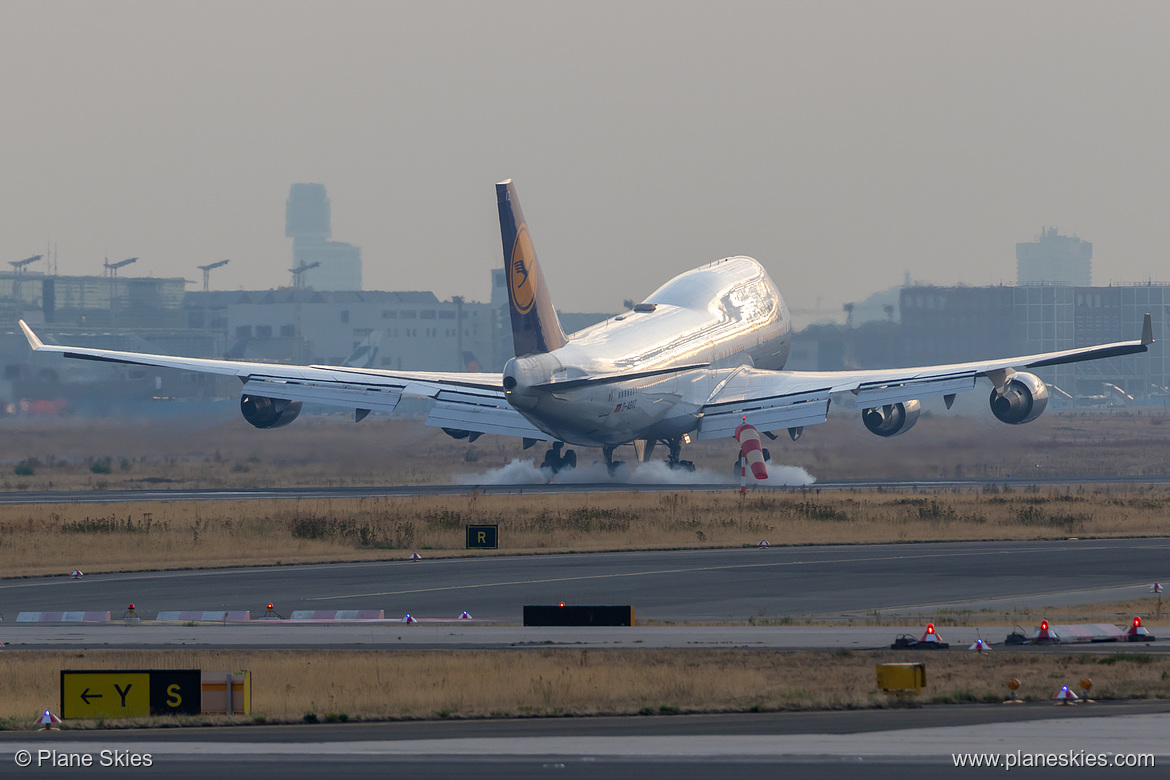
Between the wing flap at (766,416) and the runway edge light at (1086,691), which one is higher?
the wing flap at (766,416)

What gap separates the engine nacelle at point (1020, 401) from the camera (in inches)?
2753

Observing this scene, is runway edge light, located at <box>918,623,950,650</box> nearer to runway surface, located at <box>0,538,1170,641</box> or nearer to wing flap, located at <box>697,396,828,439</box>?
runway surface, located at <box>0,538,1170,641</box>

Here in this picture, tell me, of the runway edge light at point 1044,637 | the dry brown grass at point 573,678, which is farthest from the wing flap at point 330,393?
the runway edge light at point 1044,637

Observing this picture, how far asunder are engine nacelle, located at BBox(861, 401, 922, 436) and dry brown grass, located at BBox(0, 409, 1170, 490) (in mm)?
3570

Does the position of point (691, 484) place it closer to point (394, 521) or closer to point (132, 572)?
point (394, 521)

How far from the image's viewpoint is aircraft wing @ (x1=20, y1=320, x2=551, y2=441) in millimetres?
70938

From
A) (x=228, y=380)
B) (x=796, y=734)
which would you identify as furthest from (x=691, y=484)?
(x=228, y=380)

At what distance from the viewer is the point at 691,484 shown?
73.1 metres

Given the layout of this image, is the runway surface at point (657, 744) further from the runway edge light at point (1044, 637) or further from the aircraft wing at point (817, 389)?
the aircraft wing at point (817, 389)

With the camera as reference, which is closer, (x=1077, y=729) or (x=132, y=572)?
(x=1077, y=729)

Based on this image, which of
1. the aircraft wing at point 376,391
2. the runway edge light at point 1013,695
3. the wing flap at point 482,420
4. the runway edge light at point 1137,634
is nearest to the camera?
the runway edge light at point 1013,695

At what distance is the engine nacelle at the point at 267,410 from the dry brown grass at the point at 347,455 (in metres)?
7.32

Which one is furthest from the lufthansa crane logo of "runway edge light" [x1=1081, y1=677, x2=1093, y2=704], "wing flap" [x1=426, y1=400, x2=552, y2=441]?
"runway edge light" [x1=1081, y1=677, x2=1093, y2=704]

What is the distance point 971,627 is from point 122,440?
63.7 m
